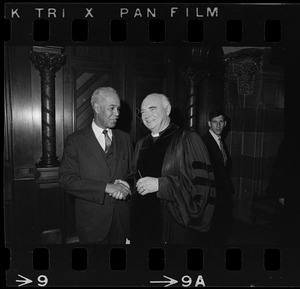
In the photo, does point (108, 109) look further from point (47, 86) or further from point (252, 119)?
point (252, 119)

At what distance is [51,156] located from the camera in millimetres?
3439

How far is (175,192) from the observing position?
2.42 meters

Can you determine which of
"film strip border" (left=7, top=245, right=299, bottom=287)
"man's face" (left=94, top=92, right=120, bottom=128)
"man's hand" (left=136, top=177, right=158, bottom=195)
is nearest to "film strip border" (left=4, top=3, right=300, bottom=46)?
"man's face" (left=94, top=92, right=120, bottom=128)

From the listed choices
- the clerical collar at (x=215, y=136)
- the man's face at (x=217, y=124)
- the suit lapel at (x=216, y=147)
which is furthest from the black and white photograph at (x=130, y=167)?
the man's face at (x=217, y=124)

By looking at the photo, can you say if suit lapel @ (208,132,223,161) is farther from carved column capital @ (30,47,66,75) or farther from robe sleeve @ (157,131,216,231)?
carved column capital @ (30,47,66,75)

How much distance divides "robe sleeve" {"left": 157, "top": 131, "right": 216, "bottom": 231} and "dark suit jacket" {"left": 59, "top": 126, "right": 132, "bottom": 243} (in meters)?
0.49

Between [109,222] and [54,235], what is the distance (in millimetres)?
1436

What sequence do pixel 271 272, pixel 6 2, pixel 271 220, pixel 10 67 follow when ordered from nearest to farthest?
pixel 6 2, pixel 271 272, pixel 10 67, pixel 271 220

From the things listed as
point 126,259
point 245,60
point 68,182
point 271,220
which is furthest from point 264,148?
point 68,182

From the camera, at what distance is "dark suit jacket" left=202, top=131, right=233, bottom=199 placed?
13.8ft

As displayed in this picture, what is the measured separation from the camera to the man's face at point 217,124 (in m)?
4.34

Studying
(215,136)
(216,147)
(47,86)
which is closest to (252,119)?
(215,136)

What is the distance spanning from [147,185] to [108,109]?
80 centimetres

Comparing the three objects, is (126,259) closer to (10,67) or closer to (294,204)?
(294,204)
